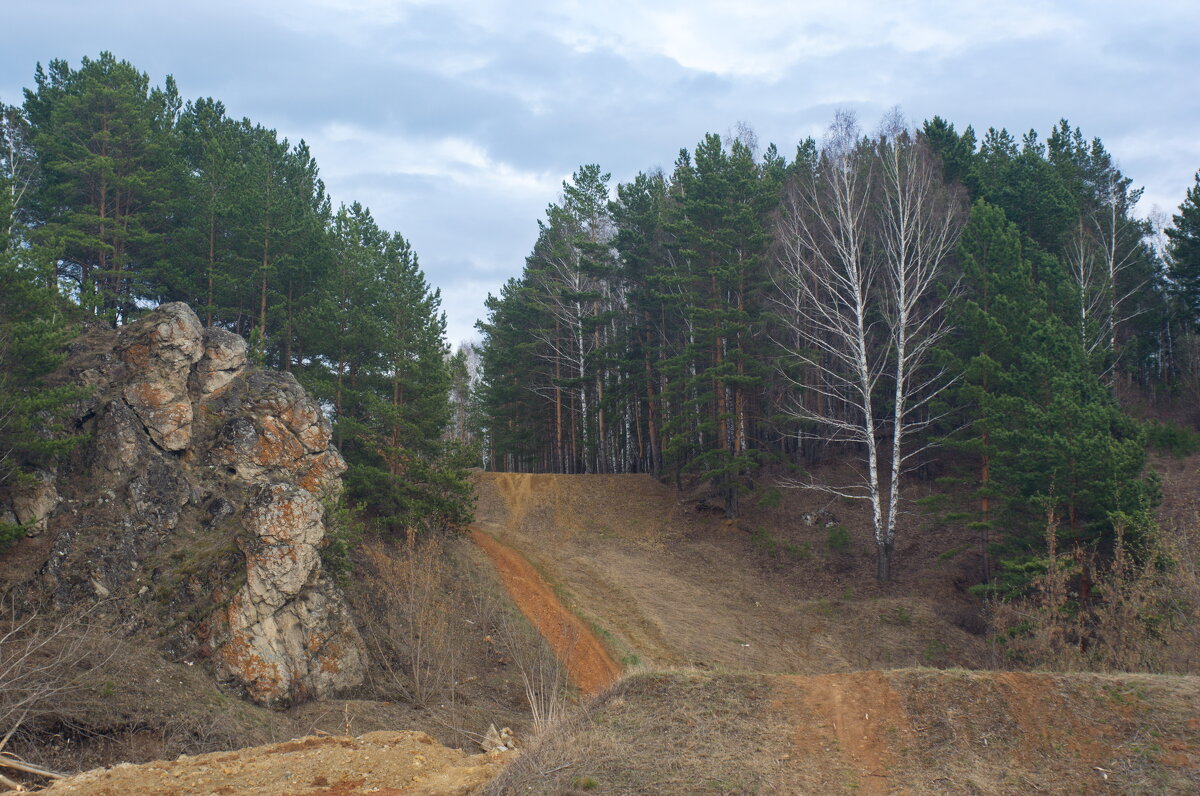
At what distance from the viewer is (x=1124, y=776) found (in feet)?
27.8

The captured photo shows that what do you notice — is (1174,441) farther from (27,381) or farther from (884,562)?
(27,381)

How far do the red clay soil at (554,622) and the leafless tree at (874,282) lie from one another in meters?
10.6

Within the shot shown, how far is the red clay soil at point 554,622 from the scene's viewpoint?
20.3 meters

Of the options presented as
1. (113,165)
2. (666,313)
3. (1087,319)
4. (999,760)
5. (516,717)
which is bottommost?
(516,717)

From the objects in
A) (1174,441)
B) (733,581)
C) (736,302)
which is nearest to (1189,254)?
(1174,441)

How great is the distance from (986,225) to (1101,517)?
465 inches

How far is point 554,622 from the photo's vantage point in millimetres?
23375

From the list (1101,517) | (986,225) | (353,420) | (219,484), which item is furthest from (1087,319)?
(219,484)

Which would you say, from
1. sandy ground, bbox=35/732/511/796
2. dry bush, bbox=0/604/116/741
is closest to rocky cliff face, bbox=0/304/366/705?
dry bush, bbox=0/604/116/741

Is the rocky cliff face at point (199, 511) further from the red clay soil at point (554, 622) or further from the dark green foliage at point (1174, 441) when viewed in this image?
the dark green foliage at point (1174, 441)

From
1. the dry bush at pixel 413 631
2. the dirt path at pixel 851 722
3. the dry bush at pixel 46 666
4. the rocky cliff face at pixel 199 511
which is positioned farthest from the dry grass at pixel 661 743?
the rocky cliff face at pixel 199 511

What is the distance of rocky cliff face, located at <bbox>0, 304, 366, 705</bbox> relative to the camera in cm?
1594

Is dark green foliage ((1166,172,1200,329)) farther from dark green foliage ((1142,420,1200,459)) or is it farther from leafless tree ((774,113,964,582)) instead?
leafless tree ((774,113,964,582))

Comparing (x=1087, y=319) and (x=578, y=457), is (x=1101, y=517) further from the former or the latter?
(x=578, y=457)
